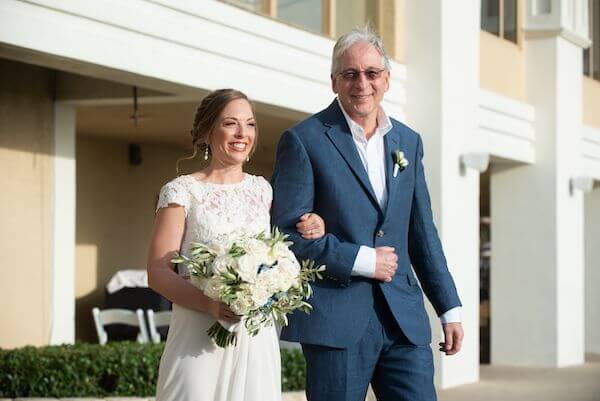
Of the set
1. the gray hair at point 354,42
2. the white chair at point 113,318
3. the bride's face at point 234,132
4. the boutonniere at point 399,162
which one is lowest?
the white chair at point 113,318

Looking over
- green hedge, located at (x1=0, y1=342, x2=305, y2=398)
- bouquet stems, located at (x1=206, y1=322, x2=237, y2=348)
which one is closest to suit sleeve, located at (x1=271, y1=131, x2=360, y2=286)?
bouquet stems, located at (x1=206, y1=322, x2=237, y2=348)

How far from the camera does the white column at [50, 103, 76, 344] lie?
10305 mm

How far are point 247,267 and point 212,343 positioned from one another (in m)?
0.42

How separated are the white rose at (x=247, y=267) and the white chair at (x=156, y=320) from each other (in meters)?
7.91

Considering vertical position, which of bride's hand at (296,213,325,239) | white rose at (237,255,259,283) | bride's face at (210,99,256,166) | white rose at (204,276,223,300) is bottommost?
white rose at (204,276,223,300)

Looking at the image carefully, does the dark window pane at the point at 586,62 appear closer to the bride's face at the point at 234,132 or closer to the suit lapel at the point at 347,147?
the suit lapel at the point at 347,147

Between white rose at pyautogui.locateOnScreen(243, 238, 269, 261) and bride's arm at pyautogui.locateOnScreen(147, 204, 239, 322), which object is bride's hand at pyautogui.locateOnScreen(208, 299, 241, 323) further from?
white rose at pyautogui.locateOnScreen(243, 238, 269, 261)

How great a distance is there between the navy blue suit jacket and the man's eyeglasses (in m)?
0.17

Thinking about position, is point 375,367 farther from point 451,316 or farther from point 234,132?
point 234,132

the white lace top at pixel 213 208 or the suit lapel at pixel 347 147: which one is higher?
the suit lapel at pixel 347 147

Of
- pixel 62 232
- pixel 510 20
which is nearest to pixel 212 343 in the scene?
pixel 62 232

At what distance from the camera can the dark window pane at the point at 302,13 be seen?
10297 mm

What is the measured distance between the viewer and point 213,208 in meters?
4.14

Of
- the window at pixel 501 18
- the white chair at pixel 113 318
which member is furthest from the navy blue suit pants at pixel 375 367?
the window at pixel 501 18
